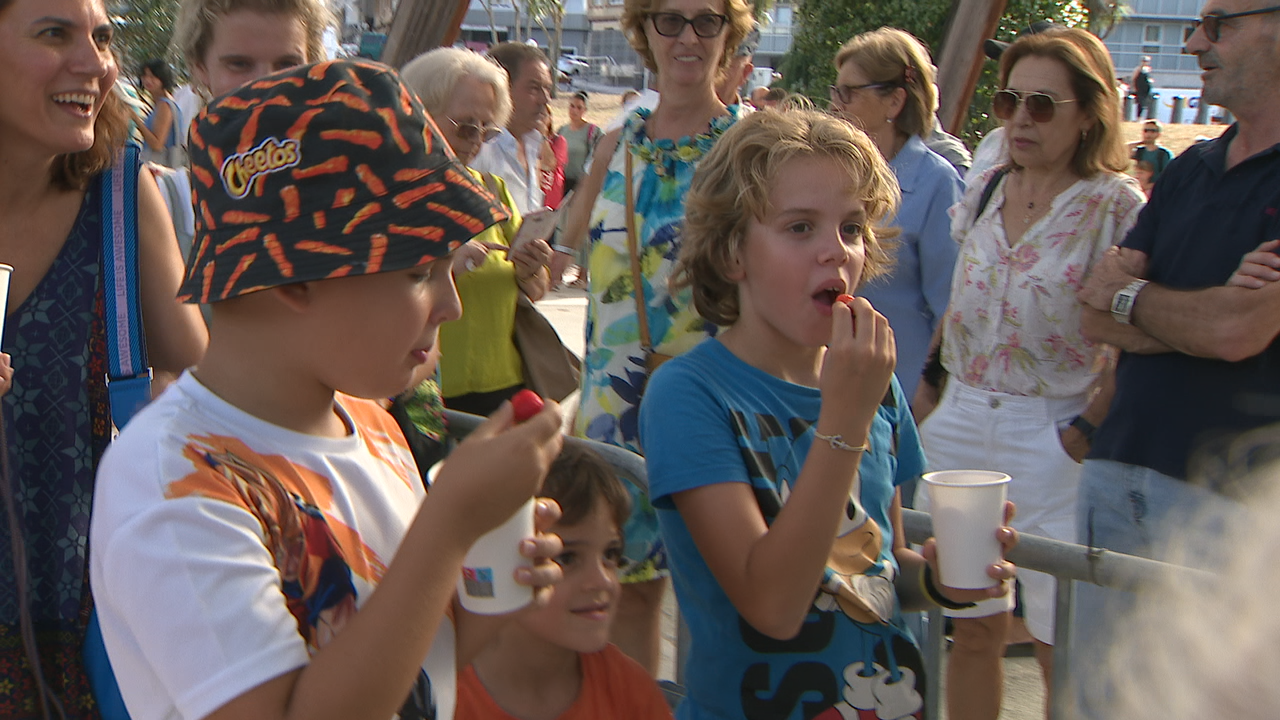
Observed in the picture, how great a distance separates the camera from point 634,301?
3.44 m

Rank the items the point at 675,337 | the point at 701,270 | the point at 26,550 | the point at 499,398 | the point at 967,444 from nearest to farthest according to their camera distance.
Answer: the point at 26,550 → the point at 701,270 → the point at 675,337 → the point at 967,444 → the point at 499,398

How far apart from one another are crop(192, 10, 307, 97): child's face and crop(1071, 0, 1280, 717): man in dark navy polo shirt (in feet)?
7.37

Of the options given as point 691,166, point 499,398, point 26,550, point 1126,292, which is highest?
point 691,166

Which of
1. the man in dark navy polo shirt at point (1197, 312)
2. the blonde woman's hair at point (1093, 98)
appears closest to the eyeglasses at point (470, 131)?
the blonde woman's hair at point (1093, 98)

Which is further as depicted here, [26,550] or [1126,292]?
[1126,292]

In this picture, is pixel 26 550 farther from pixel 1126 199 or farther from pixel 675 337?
pixel 1126 199

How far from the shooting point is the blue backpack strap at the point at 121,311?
193cm

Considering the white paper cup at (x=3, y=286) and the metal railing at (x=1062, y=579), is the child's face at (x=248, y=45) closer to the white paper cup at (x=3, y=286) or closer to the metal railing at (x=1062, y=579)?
the white paper cup at (x=3, y=286)

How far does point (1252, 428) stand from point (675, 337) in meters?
1.49

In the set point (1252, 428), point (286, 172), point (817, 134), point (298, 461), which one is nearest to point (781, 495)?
point (817, 134)

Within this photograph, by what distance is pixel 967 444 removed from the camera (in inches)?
144

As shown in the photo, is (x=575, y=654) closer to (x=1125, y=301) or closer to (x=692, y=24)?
(x=1125, y=301)

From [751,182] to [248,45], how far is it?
4.94 ft

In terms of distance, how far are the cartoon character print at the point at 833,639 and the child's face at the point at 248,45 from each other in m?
1.71
